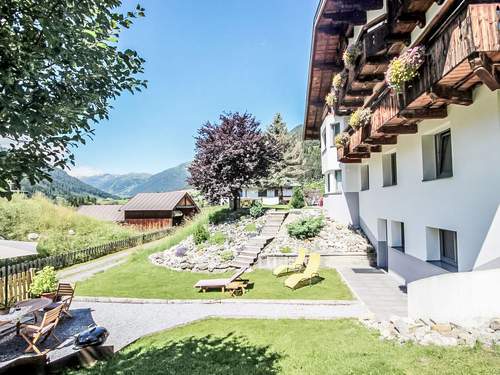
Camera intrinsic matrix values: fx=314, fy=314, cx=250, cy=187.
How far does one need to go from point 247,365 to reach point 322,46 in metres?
13.1

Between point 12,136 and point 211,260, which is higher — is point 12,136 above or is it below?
above

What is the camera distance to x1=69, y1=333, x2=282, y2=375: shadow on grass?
5996 mm

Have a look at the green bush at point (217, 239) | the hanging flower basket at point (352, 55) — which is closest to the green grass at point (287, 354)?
the hanging flower basket at point (352, 55)

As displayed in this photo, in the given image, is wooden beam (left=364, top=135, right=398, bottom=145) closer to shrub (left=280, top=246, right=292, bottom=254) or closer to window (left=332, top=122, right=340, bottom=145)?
shrub (left=280, top=246, right=292, bottom=254)

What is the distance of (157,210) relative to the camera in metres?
40.5

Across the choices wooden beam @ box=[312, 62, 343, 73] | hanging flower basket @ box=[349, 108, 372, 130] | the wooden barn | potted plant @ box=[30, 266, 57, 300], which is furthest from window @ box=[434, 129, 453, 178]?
the wooden barn

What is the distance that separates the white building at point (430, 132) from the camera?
4988 mm

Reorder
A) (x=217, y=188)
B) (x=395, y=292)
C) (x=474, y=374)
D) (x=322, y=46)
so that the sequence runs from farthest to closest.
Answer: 1. (x=217, y=188)
2. (x=322, y=46)
3. (x=395, y=292)
4. (x=474, y=374)

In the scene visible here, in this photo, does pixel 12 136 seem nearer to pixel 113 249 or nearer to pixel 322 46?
pixel 322 46

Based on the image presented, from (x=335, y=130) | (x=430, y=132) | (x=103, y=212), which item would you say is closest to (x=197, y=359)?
(x=430, y=132)

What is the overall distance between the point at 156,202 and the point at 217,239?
2521 centimetres

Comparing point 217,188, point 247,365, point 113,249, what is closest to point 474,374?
point 247,365

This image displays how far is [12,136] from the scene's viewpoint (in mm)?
3588

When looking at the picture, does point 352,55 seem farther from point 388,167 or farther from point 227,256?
point 227,256
